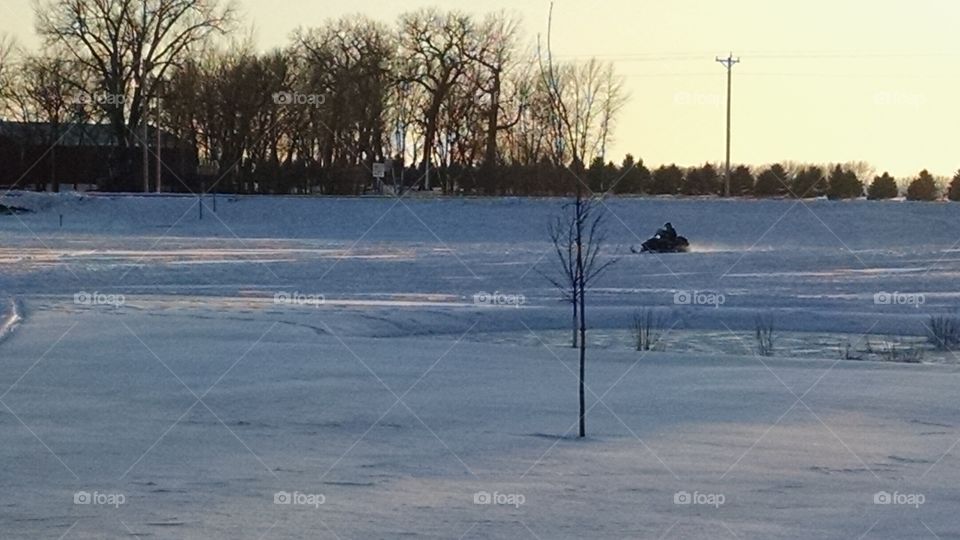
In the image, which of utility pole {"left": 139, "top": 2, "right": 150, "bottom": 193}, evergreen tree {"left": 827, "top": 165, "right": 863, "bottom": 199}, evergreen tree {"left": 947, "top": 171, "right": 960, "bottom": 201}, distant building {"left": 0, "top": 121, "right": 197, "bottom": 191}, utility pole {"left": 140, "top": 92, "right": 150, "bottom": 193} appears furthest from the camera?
distant building {"left": 0, "top": 121, "right": 197, "bottom": 191}

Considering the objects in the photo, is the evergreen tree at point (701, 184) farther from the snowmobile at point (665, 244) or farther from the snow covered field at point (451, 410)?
the snow covered field at point (451, 410)

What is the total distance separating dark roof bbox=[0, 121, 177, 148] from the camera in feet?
254

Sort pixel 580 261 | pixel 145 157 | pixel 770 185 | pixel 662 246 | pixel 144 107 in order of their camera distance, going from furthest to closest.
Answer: pixel 770 185, pixel 144 107, pixel 145 157, pixel 662 246, pixel 580 261

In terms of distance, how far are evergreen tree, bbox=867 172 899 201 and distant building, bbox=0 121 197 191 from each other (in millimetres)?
33225

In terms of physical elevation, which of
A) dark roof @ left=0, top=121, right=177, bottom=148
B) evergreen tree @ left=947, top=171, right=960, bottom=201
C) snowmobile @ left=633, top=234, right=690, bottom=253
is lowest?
snowmobile @ left=633, top=234, right=690, bottom=253

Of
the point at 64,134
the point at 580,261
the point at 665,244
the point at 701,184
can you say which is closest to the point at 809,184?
the point at 701,184

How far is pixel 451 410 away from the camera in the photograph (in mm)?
14867

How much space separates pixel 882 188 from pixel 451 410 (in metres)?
62.9

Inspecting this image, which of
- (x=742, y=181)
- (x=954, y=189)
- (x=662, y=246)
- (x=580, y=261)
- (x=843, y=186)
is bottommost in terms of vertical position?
(x=662, y=246)

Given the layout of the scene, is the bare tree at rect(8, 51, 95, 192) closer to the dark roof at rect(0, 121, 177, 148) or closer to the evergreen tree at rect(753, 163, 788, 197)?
the dark roof at rect(0, 121, 177, 148)

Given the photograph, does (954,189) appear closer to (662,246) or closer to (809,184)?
(809,184)

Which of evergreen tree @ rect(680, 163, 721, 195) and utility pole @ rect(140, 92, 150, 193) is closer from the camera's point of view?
utility pole @ rect(140, 92, 150, 193)

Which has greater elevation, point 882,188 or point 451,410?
point 882,188

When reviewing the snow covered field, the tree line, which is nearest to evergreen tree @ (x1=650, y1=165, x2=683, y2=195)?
the tree line
